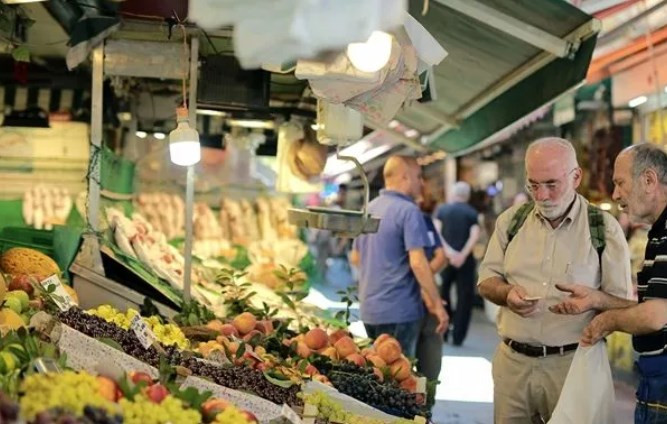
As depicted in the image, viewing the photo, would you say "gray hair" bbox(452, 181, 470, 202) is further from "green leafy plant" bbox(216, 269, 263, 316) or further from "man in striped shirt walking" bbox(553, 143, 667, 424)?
"man in striped shirt walking" bbox(553, 143, 667, 424)

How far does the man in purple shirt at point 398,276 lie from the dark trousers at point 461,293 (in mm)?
5304

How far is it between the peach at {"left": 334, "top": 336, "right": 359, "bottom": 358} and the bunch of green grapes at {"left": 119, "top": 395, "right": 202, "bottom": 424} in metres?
2.23

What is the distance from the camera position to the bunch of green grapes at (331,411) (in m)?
3.63

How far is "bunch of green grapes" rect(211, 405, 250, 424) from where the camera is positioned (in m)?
2.67

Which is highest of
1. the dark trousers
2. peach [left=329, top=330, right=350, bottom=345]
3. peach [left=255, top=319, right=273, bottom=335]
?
peach [left=255, top=319, right=273, bottom=335]

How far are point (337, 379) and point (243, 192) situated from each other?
20.7ft

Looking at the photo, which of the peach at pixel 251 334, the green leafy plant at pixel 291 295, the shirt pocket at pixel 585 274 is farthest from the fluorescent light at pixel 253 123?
the shirt pocket at pixel 585 274

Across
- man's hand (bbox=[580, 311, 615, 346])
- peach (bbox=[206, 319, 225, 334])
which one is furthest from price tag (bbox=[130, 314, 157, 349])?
man's hand (bbox=[580, 311, 615, 346])

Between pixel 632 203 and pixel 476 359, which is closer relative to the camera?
pixel 632 203

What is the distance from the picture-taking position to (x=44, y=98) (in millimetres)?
8289

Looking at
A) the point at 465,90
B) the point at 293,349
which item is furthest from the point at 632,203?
the point at 465,90

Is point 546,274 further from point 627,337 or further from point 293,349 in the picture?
point 627,337

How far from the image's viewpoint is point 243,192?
1042 centimetres

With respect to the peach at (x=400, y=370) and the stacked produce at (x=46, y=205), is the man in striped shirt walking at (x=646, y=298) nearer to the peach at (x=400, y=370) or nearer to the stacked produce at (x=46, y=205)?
the peach at (x=400, y=370)
